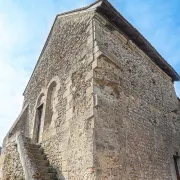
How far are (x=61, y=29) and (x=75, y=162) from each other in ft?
18.4

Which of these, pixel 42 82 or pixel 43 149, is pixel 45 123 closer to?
pixel 43 149

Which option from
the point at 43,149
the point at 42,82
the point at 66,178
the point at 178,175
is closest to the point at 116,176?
the point at 66,178

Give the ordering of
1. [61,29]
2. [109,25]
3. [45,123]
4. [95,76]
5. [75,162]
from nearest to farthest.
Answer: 1. [75,162]
2. [95,76]
3. [109,25]
4. [45,123]
5. [61,29]

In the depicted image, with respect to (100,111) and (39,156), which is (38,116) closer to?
(39,156)

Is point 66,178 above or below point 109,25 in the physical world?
below

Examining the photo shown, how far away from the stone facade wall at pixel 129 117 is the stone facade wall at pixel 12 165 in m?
2.56

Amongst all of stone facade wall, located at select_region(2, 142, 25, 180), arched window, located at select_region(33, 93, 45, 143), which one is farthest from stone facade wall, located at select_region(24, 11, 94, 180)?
stone facade wall, located at select_region(2, 142, 25, 180)

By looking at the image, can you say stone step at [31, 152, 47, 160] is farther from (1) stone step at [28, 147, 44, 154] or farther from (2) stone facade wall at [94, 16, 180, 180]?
(2) stone facade wall at [94, 16, 180, 180]

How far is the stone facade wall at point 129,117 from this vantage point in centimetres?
457

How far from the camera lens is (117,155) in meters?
4.59

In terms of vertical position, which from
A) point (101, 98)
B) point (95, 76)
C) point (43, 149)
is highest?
point (95, 76)

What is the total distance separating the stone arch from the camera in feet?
23.6

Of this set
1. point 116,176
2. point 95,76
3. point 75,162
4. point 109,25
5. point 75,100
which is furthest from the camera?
point 109,25

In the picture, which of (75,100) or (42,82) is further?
(42,82)
